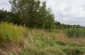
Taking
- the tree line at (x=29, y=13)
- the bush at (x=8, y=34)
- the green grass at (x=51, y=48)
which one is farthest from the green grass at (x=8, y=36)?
the tree line at (x=29, y=13)

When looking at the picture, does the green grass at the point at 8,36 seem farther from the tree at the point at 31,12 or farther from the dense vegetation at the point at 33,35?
the tree at the point at 31,12

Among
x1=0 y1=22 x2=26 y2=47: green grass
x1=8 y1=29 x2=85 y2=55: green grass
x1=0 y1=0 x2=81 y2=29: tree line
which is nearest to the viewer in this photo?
x1=0 y1=22 x2=26 y2=47: green grass

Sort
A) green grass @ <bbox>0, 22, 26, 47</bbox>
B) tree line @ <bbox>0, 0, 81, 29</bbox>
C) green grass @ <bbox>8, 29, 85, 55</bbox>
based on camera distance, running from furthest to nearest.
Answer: tree line @ <bbox>0, 0, 81, 29</bbox> < green grass @ <bbox>8, 29, 85, 55</bbox> < green grass @ <bbox>0, 22, 26, 47</bbox>

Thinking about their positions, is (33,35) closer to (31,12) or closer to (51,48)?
(51,48)

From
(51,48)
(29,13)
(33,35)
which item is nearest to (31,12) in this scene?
(29,13)

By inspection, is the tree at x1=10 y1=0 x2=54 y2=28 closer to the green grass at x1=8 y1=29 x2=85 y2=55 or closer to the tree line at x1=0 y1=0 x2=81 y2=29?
the tree line at x1=0 y1=0 x2=81 y2=29

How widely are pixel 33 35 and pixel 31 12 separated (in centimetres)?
1558

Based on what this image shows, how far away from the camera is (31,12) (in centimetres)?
3462

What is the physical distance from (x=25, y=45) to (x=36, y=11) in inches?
803

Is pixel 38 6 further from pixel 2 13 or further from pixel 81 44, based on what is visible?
pixel 81 44

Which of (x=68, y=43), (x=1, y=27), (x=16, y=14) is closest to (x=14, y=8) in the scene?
(x=16, y=14)

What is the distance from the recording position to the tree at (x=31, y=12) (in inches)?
1355

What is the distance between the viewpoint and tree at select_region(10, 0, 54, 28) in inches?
1355

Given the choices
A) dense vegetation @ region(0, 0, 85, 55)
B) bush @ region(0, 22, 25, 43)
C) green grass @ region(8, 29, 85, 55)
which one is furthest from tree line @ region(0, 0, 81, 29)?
bush @ region(0, 22, 25, 43)
